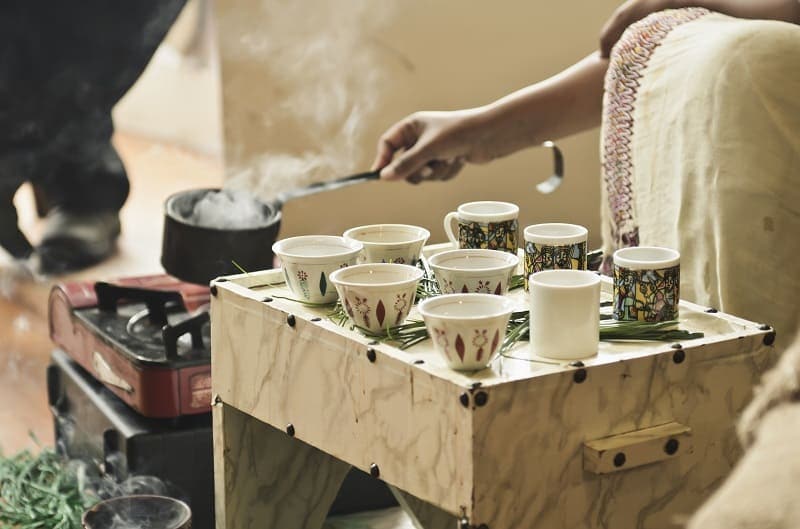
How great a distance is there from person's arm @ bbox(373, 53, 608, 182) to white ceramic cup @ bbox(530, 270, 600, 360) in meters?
0.84

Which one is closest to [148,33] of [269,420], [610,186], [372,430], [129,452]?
[129,452]

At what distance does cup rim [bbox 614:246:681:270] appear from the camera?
137cm

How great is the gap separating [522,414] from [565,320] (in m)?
0.12

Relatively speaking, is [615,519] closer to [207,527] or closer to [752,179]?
[752,179]

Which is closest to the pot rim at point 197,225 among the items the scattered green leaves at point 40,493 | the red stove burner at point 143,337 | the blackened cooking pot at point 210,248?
the blackened cooking pot at point 210,248

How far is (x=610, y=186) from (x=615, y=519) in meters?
0.69

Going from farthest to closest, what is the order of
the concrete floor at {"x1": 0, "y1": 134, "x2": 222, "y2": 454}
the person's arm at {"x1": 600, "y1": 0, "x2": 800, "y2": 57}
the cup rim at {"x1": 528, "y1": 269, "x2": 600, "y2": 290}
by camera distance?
the concrete floor at {"x1": 0, "y1": 134, "x2": 222, "y2": 454} < the person's arm at {"x1": 600, "y1": 0, "x2": 800, "y2": 57} < the cup rim at {"x1": 528, "y1": 269, "x2": 600, "y2": 290}

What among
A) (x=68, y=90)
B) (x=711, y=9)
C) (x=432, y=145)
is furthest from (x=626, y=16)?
(x=68, y=90)

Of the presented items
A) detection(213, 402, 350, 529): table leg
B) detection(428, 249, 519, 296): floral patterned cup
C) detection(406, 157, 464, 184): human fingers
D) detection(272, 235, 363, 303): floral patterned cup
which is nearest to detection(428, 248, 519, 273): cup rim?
detection(428, 249, 519, 296): floral patterned cup

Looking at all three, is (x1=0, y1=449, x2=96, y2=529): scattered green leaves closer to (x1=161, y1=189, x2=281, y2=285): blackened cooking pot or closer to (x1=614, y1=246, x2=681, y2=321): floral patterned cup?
(x1=161, y1=189, x2=281, y2=285): blackened cooking pot

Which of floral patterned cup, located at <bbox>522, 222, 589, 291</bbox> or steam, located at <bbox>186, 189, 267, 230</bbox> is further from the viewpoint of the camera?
steam, located at <bbox>186, 189, 267, 230</bbox>

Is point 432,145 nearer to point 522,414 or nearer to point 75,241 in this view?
point 522,414

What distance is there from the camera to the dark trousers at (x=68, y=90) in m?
2.84

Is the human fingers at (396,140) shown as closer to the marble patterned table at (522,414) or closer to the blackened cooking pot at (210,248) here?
the blackened cooking pot at (210,248)
